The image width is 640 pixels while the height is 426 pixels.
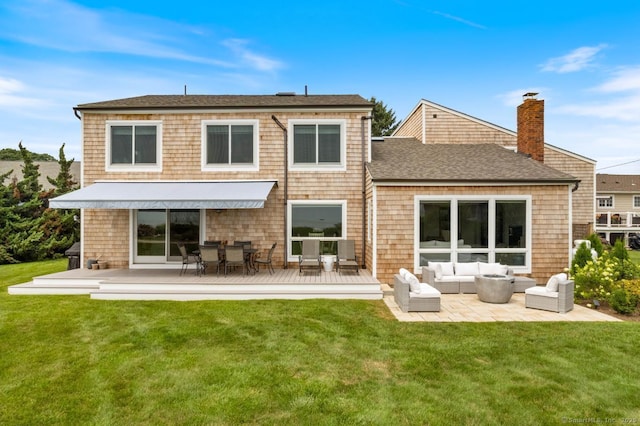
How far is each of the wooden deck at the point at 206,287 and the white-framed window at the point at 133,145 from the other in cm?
535

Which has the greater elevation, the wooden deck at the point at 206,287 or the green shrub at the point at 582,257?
the green shrub at the point at 582,257

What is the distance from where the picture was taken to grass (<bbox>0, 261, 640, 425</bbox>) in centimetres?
520

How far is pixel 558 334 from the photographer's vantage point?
8508 mm

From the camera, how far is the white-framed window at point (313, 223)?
51.8 feet

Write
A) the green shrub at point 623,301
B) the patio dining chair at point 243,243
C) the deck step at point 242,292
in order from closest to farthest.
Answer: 1. the green shrub at point 623,301
2. the deck step at point 242,292
3. the patio dining chair at point 243,243

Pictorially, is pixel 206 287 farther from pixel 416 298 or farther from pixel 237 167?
pixel 416 298

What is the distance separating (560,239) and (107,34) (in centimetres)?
2880

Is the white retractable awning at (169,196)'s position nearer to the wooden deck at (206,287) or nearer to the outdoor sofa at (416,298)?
the wooden deck at (206,287)

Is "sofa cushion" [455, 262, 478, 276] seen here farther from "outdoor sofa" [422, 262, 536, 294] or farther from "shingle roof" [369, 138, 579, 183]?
"shingle roof" [369, 138, 579, 183]

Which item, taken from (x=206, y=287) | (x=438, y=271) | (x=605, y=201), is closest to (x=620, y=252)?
(x=438, y=271)

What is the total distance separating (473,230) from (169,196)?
11.7 m

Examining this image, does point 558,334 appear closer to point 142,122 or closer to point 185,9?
point 142,122

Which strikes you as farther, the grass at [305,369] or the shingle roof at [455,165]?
the shingle roof at [455,165]

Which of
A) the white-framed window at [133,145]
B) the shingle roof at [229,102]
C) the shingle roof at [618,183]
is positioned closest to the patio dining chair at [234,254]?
the white-framed window at [133,145]
